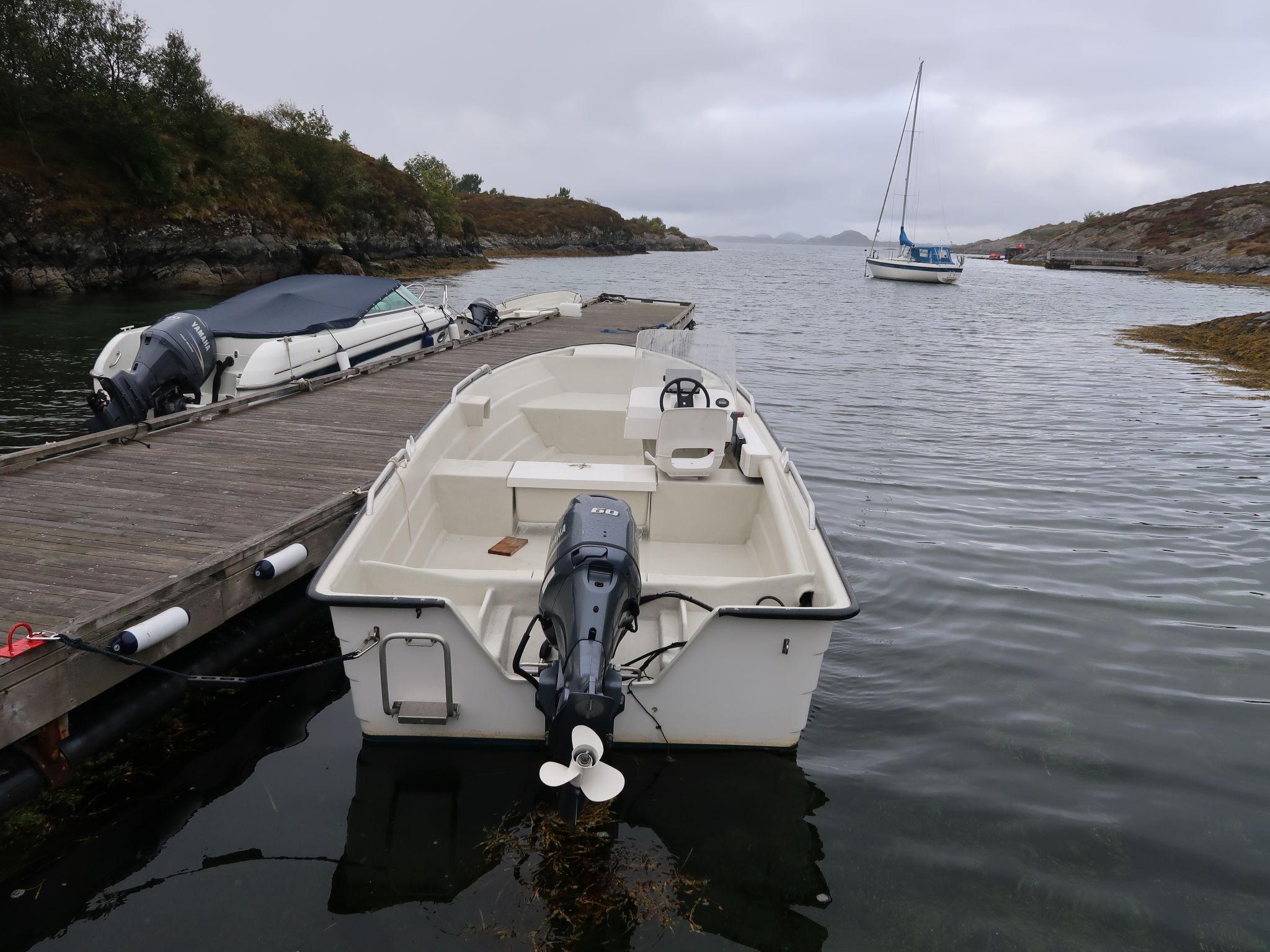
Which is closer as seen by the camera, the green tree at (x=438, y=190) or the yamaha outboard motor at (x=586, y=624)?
the yamaha outboard motor at (x=586, y=624)

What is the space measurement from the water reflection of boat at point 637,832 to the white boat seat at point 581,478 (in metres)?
2.09

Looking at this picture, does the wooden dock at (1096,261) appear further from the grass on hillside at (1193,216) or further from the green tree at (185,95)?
the green tree at (185,95)

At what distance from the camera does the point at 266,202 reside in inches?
1512

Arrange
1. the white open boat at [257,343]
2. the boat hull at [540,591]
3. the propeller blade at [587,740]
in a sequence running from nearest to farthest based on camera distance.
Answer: the propeller blade at [587,740] < the boat hull at [540,591] < the white open boat at [257,343]

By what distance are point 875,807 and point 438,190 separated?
70.0m

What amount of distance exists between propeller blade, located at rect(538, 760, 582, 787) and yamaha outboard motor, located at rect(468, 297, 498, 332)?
1413cm

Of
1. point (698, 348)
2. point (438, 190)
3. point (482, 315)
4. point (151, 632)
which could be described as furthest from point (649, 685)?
point (438, 190)

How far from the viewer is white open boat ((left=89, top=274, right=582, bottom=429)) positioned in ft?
26.8

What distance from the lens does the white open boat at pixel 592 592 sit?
11.0 feet

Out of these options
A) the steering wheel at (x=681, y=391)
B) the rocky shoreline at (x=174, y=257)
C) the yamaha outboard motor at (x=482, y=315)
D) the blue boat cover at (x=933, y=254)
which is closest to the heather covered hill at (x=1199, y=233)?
the blue boat cover at (x=933, y=254)

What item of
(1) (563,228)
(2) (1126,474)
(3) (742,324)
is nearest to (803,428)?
A: (2) (1126,474)

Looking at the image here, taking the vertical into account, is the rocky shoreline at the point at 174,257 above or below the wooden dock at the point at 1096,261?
below

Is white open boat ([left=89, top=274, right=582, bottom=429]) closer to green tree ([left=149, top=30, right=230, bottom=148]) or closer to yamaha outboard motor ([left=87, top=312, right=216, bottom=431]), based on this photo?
yamaha outboard motor ([left=87, top=312, right=216, bottom=431])

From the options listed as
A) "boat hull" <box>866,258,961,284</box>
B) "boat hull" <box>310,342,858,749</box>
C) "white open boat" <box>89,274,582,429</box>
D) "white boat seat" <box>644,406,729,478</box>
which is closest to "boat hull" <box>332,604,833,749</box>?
"boat hull" <box>310,342,858,749</box>
